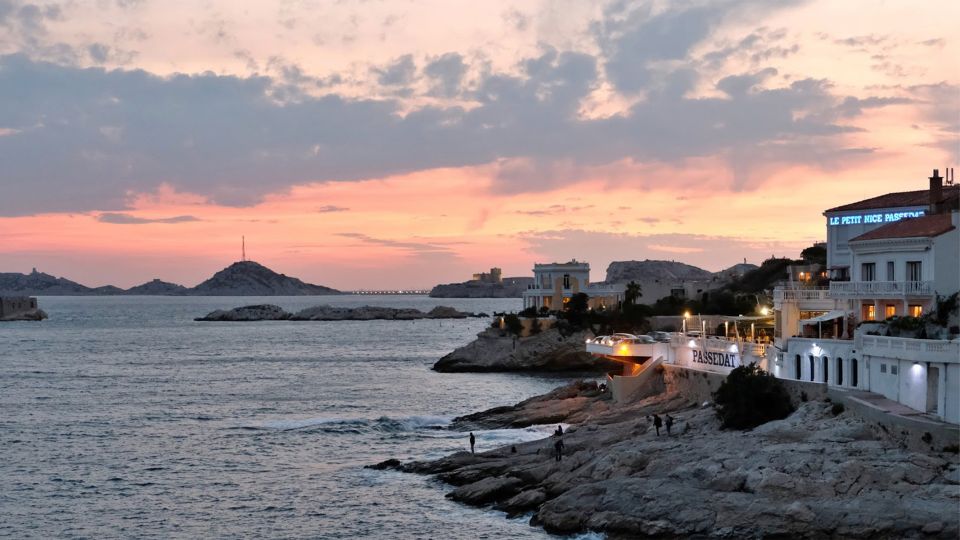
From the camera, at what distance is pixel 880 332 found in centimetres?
4569

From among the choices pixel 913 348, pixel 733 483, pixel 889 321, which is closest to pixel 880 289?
pixel 889 321

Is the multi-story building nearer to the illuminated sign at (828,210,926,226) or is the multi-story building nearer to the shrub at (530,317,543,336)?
the illuminated sign at (828,210,926,226)

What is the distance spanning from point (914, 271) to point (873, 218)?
Result: 2111 centimetres

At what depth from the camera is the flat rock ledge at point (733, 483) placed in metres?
33.2

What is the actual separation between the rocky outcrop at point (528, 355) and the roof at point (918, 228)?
61022mm

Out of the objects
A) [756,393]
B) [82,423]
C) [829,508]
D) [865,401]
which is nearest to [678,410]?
[756,393]

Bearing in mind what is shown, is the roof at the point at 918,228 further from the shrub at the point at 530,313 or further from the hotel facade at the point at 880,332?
the shrub at the point at 530,313

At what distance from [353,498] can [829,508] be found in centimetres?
2276

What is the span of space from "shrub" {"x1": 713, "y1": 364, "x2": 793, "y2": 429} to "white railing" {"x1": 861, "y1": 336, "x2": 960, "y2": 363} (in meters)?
4.33

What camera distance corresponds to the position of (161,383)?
349ft

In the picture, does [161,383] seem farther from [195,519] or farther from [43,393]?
[195,519]

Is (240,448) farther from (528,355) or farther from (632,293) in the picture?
(632,293)

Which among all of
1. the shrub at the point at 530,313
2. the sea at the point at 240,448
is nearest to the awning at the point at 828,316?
the sea at the point at 240,448

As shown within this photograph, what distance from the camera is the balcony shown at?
1922 inches
